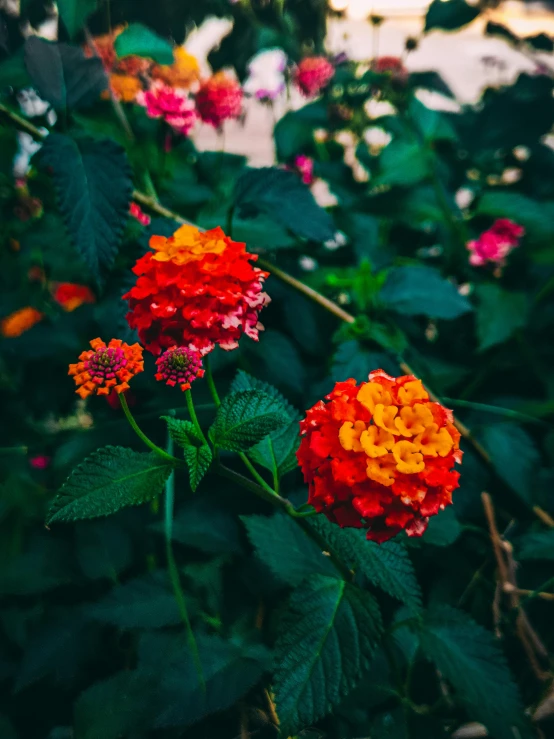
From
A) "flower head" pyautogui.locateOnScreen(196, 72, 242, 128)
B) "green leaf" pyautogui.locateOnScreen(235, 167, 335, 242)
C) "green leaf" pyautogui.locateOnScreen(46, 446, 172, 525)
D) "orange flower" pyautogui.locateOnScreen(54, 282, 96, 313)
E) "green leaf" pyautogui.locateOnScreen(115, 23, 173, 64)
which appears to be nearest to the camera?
"green leaf" pyautogui.locateOnScreen(46, 446, 172, 525)

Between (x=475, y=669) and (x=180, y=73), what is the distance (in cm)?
89

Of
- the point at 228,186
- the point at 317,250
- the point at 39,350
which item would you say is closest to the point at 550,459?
the point at 317,250

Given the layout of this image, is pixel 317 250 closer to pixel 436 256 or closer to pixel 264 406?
pixel 436 256

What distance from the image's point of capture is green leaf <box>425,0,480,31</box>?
91 centimetres

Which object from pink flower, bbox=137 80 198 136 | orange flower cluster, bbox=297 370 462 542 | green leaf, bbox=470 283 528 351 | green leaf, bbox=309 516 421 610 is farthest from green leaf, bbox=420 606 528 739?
pink flower, bbox=137 80 198 136

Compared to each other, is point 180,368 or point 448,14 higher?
point 448,14

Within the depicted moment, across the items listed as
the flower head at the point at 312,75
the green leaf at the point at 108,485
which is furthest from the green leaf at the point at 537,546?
the flower head at the point at 312,75

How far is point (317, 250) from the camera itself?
0.93 meters

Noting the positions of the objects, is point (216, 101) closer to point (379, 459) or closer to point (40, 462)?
point (40, 462)

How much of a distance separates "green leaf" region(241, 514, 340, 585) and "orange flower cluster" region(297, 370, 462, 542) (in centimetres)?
12

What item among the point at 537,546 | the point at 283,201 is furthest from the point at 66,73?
the point at 537,546

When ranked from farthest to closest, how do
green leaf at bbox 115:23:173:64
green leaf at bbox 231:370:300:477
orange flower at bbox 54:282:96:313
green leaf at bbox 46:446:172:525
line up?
orange flower at bbox 54:282:96:313 < green leaf at bbox 115:23:173:64 < green leaf at bbox 231:370:300:477 < green leaf at bbox 46:446:172:525

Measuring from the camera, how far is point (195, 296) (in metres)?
0.44

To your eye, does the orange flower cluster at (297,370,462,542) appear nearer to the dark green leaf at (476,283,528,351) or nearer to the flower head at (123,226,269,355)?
the flower head at (123,226,269,355)
